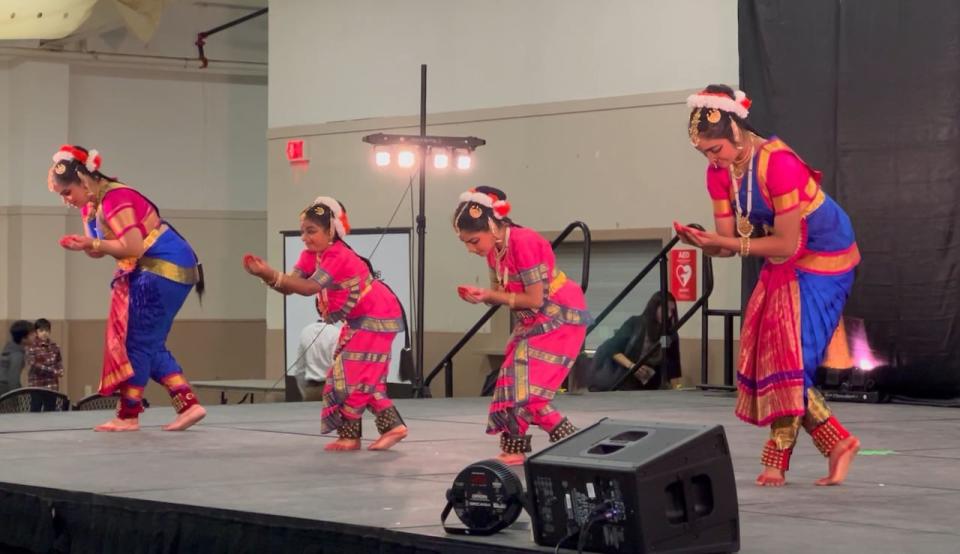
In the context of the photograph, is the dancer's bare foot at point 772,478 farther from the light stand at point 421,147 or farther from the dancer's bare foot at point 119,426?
the light stand at point 421,147

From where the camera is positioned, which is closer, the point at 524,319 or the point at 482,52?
the point at 524,319

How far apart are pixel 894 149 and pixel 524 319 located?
13.4 ft

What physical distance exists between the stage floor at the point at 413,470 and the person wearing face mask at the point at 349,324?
13 cm

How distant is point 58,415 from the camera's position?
7625 millimetres

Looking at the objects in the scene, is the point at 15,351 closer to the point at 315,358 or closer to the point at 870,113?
the point at 315,358

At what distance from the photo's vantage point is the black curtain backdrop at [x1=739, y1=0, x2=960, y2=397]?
8.73m

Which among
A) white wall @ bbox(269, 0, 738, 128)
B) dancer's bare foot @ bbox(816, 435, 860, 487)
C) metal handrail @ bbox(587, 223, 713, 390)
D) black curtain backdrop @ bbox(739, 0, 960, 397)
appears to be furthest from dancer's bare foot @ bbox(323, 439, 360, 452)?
white wall @ bbox(269, 0, 738, 128)

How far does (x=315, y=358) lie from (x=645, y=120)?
2800 millimetres

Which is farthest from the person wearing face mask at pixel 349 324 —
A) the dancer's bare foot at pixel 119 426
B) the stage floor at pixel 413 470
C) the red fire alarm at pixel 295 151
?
the red fire alarm at pixel 295 151

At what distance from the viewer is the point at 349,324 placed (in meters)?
6.06

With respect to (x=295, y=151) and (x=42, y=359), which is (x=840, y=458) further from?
(x=295, y=151)

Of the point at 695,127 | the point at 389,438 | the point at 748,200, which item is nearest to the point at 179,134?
the point at 389,438

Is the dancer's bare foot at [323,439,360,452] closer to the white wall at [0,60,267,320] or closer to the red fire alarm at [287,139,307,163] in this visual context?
the red fire alarm at [287,139,307,163]

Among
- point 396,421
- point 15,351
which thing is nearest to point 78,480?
point 396,421
